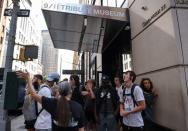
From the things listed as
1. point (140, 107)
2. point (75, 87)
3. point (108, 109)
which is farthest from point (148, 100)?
point (75, 87)

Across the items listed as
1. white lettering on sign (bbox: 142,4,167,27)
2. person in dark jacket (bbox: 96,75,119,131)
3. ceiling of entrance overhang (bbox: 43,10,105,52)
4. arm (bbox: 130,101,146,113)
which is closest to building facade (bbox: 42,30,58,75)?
ceiling of entrance overhang (bbox: 43,10,105,52)

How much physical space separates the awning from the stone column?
1.57m

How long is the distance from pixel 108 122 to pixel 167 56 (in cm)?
218

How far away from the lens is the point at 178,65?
5016mm

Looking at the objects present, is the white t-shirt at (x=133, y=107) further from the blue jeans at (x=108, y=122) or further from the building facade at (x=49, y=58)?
the building facade at (x=49, y=58)

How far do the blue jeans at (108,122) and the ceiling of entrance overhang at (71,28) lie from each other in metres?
3.71

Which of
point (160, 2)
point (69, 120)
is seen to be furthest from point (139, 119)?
point (160, 2)

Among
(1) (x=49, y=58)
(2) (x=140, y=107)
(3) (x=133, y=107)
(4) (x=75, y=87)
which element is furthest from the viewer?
(1) (x=49, y=58)

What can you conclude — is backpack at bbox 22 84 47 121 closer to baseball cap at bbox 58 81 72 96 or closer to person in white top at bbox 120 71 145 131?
person in white top at bbox 120 71 145 131

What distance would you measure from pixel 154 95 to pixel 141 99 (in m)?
1.61

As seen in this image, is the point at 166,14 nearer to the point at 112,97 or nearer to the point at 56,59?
the point at 112,97

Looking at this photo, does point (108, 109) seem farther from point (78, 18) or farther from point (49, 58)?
point (49, 58)

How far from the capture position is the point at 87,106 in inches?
285

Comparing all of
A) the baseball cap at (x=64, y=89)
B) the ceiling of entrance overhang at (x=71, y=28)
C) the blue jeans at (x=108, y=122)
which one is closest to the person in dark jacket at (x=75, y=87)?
the blue jeans at (x=108, y=122)
